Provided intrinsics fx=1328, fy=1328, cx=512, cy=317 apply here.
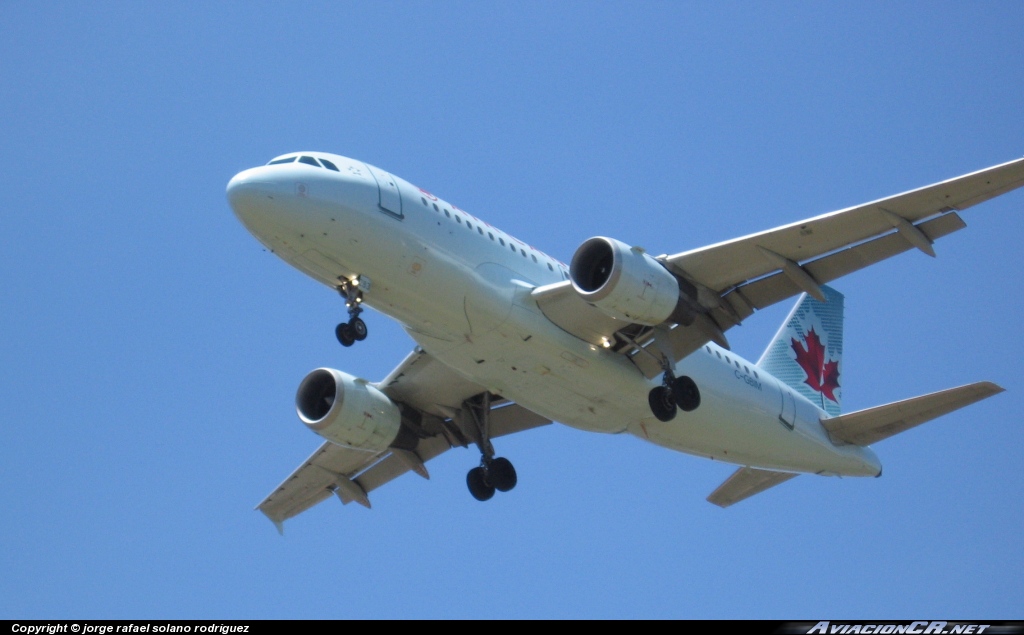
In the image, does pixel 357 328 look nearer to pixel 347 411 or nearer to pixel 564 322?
pixel 564 322

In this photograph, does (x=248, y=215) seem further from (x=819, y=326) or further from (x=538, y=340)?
(x=819, y=326)

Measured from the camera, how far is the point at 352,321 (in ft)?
77.5

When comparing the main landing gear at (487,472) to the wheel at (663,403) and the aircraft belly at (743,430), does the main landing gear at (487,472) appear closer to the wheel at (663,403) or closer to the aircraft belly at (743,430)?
the aircraft belly at (743,430)

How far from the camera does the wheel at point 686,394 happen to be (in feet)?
83.6

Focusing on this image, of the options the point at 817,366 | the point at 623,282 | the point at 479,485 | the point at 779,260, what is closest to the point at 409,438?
the point at 479,485

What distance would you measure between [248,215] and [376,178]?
2.45 meters

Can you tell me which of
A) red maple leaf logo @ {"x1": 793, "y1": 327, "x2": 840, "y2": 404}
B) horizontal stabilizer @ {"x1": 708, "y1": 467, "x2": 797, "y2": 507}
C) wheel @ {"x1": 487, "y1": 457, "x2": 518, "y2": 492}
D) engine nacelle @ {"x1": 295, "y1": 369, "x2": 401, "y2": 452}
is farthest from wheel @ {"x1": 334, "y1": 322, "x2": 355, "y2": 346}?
red maple leaf logo @ {"x1": 793, "y1": 327, "x2": 840, "y2": 404}

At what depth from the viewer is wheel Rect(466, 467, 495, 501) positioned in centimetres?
2869

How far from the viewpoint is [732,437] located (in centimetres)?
2769

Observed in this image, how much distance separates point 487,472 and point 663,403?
4.92m

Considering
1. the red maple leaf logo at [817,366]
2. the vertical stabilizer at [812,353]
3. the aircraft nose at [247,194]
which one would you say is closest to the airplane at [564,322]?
the aircraft nose at [247,194]

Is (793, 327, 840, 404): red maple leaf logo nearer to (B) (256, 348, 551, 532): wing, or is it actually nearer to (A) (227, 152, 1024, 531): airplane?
(A) (227, 152, 1024, 531): airplane
